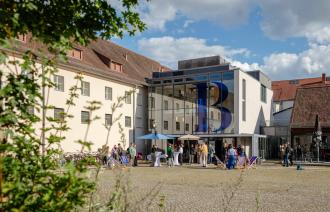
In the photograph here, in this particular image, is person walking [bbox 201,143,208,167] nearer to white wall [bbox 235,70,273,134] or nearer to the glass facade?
the glass facade

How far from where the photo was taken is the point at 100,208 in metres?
4.08

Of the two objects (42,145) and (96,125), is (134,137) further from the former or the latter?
(42,145)

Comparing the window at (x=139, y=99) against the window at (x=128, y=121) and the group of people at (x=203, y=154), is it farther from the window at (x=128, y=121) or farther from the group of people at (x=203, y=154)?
the group of people at (x=203, y=154)

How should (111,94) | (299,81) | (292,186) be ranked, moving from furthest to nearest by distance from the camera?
(299,81) < (111,94) < (292,186)

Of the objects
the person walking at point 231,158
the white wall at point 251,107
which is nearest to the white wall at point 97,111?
the person walking at point 231,158

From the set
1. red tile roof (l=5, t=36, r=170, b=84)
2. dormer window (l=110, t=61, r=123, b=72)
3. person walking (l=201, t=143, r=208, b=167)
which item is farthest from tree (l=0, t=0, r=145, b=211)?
dormer window (l=110, t=61, r=123, b=72)

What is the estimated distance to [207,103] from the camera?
122 feet

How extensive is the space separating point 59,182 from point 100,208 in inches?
51.5

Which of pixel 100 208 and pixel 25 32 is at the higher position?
pixel 25 32

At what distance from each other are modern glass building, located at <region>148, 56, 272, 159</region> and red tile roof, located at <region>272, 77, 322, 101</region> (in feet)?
107

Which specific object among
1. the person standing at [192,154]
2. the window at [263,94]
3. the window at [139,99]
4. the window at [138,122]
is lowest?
the person standing at [192,154]

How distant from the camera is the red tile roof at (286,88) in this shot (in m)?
72.0

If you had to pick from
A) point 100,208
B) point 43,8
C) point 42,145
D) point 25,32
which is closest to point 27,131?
point 42,145

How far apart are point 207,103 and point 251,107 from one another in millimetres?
4807
